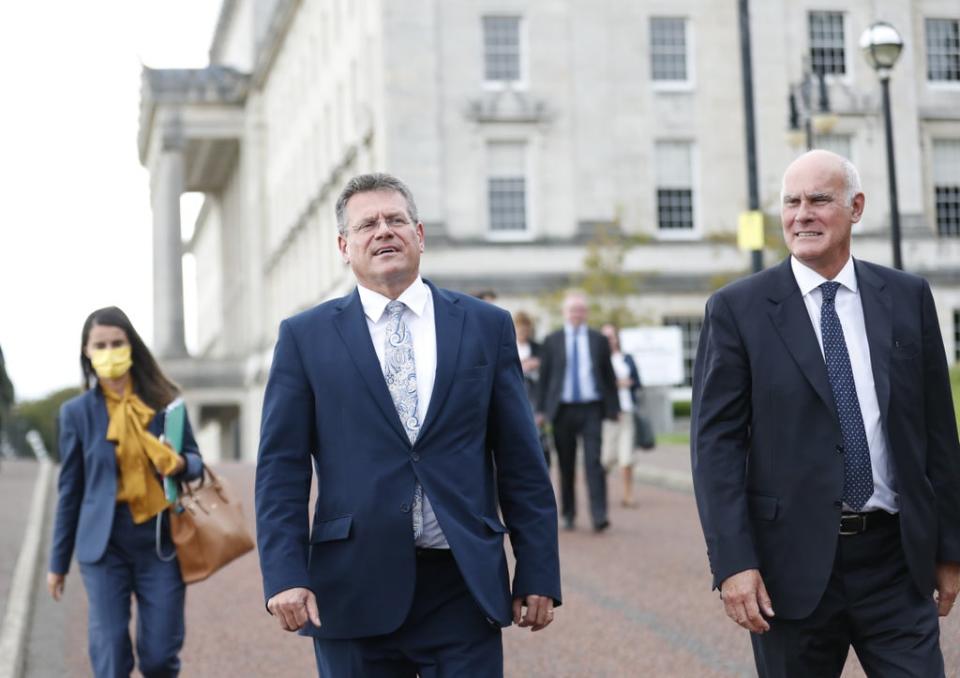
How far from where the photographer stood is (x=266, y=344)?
71312 millimetres

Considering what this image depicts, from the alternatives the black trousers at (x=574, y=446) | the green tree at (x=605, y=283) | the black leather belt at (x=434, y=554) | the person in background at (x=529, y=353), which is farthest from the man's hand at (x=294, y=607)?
the green tree at (x=605, y=283)

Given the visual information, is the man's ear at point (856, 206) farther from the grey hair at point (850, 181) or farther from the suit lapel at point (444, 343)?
the suit lapel at point (444, 343)

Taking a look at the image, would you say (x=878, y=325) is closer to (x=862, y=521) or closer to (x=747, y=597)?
(x=862, y=521)

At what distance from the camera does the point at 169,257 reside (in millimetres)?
75000

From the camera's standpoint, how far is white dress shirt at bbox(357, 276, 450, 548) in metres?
5.32

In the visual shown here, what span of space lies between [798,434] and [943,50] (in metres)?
47.8

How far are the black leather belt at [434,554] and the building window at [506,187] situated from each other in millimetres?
41955

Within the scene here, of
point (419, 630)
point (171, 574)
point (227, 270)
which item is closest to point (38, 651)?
point (171, 574)

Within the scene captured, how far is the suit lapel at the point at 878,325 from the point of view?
5.30 m

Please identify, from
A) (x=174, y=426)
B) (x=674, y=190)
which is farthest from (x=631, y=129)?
(x=174, y=426)

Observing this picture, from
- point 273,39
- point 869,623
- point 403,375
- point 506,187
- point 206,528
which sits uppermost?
point 273,39

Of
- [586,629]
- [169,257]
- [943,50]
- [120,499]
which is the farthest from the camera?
[169,257]

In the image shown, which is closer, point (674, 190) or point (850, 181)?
point (850, 181)

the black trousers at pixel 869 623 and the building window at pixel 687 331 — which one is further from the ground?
the building window at pixel 687 331
